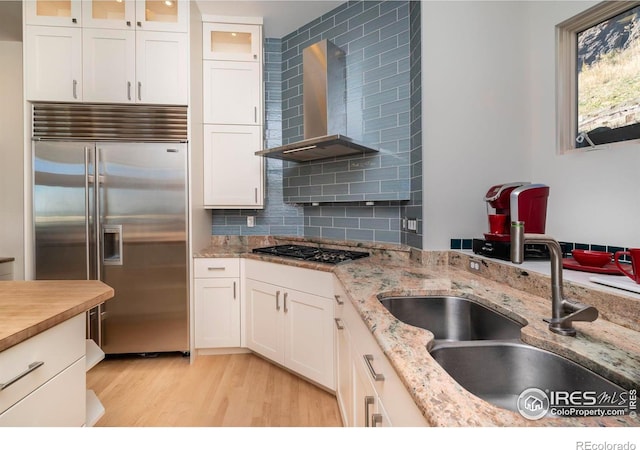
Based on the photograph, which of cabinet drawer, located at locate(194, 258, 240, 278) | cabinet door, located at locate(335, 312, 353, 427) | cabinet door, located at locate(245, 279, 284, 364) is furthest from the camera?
cabinet drawer, located at locate(194, 258, 240, 278)

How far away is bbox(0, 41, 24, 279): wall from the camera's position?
2971 mm

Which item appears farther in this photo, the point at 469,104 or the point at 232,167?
the point at 232,167

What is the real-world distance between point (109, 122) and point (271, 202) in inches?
57.6

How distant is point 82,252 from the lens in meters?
2.41

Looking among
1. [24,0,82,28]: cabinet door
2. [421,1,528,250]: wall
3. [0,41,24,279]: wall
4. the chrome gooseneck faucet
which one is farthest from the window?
[0,41,24,279]: wall

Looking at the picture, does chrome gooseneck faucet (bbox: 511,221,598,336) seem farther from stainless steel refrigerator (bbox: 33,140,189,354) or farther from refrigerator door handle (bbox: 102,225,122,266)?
refrigerator door handle (bbox: 102,225,122,266)

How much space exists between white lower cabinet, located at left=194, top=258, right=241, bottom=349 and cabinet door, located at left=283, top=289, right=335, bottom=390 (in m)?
0.57

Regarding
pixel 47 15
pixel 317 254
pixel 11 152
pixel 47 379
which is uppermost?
pixel 47 15

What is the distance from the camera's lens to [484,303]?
4.03 ft

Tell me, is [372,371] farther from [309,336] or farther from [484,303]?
[309,336]

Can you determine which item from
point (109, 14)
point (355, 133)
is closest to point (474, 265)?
point (355, 133)
